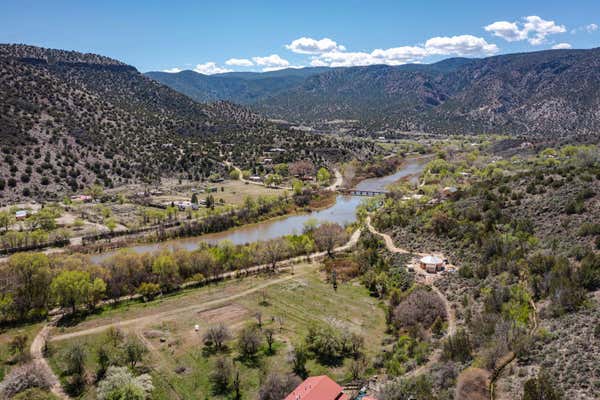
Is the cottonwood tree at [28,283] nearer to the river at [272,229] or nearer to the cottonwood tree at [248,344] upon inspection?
the river at [272,229]

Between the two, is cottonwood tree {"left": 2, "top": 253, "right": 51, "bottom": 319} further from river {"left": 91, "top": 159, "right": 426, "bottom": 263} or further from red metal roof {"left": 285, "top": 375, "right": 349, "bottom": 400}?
red metal roof {"left": 285, "top": 375, "right": 349, "bottom": 400}

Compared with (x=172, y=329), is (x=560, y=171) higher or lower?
higher

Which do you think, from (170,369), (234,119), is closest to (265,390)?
(170,369)

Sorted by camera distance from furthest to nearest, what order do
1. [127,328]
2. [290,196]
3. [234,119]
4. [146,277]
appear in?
[234,119] < [290,196] < [146,277] < [127,328]

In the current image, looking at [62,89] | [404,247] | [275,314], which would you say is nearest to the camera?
[275,314]

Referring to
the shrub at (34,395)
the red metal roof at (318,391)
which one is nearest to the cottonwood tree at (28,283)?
the shrub at (34,395)

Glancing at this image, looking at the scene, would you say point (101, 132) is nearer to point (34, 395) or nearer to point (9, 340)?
point (9, 340)

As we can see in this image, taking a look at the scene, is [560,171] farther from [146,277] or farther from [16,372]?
[16,372]

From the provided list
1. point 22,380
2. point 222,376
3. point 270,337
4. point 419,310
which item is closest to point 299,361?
point 270,337
